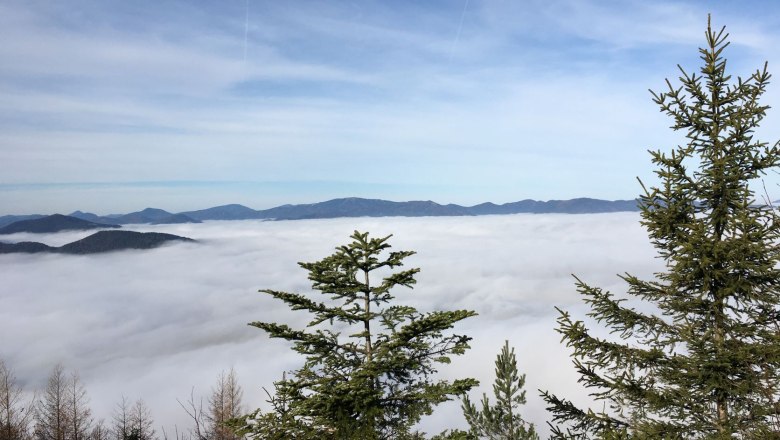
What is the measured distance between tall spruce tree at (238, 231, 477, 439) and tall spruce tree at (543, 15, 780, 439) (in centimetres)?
300

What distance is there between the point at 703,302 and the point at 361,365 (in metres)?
7.16

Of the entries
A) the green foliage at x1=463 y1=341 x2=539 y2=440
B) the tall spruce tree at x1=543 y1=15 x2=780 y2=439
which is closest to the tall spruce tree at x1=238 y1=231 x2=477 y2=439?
the tall spruce tree at x1=543 y1=15 x2=780 y2=439

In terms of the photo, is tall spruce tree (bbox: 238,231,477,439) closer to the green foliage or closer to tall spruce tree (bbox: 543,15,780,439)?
tall spruce tree (bbox: 543,15,780,439)

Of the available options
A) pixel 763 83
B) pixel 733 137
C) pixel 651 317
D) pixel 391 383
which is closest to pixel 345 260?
pixel 391 383

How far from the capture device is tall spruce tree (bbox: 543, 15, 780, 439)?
817 centimetres

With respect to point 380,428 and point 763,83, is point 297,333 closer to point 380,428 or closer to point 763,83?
point 380,428

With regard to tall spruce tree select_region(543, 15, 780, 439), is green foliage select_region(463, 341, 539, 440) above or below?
below

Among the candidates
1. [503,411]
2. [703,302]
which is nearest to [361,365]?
[703,302]

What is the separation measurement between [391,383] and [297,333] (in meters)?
2.42

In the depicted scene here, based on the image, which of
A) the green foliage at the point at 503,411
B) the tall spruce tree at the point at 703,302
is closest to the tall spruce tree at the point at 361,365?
the tall spruce tree at the point at 703,302

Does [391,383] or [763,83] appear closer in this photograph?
[763,83]

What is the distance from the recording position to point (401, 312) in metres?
10.3

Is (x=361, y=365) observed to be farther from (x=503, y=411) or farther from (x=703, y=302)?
(x=503, y=411)

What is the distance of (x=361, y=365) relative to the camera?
10.1m
